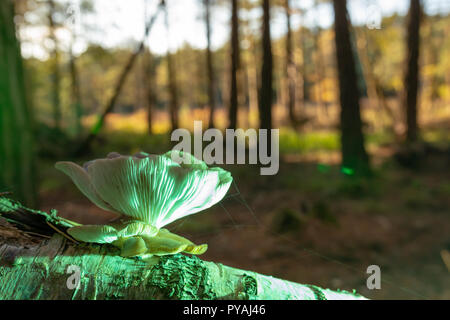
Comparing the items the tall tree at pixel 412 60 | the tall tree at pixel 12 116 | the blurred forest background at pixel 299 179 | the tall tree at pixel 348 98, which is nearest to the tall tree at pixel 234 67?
the blurred forest background at pixel 299 179

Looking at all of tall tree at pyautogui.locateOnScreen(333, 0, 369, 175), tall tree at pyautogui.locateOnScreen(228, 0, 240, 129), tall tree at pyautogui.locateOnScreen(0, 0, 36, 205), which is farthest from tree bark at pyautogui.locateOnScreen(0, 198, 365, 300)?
tall tree at pyautogui.locateOnScreen(333, 0, 369, 175)

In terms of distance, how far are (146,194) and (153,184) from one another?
0.03 ft

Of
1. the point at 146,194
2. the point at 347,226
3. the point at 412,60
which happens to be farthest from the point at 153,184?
the point at 412,60

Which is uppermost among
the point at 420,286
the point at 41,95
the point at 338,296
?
the point at 41,95

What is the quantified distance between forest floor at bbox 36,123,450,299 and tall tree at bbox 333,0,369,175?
11.7 inches

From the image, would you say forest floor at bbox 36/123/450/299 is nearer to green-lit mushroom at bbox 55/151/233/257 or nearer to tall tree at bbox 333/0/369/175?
tall tree at bbox 333/0/369/175

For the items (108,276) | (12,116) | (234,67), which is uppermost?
(234,67)

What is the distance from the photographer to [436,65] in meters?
15.0

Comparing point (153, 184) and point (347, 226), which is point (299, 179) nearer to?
point (347, 226)

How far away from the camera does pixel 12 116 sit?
1.66 metres

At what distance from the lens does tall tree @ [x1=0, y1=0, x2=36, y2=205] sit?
1.42 metres

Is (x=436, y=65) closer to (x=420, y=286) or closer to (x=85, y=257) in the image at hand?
(x=420, y=286)
